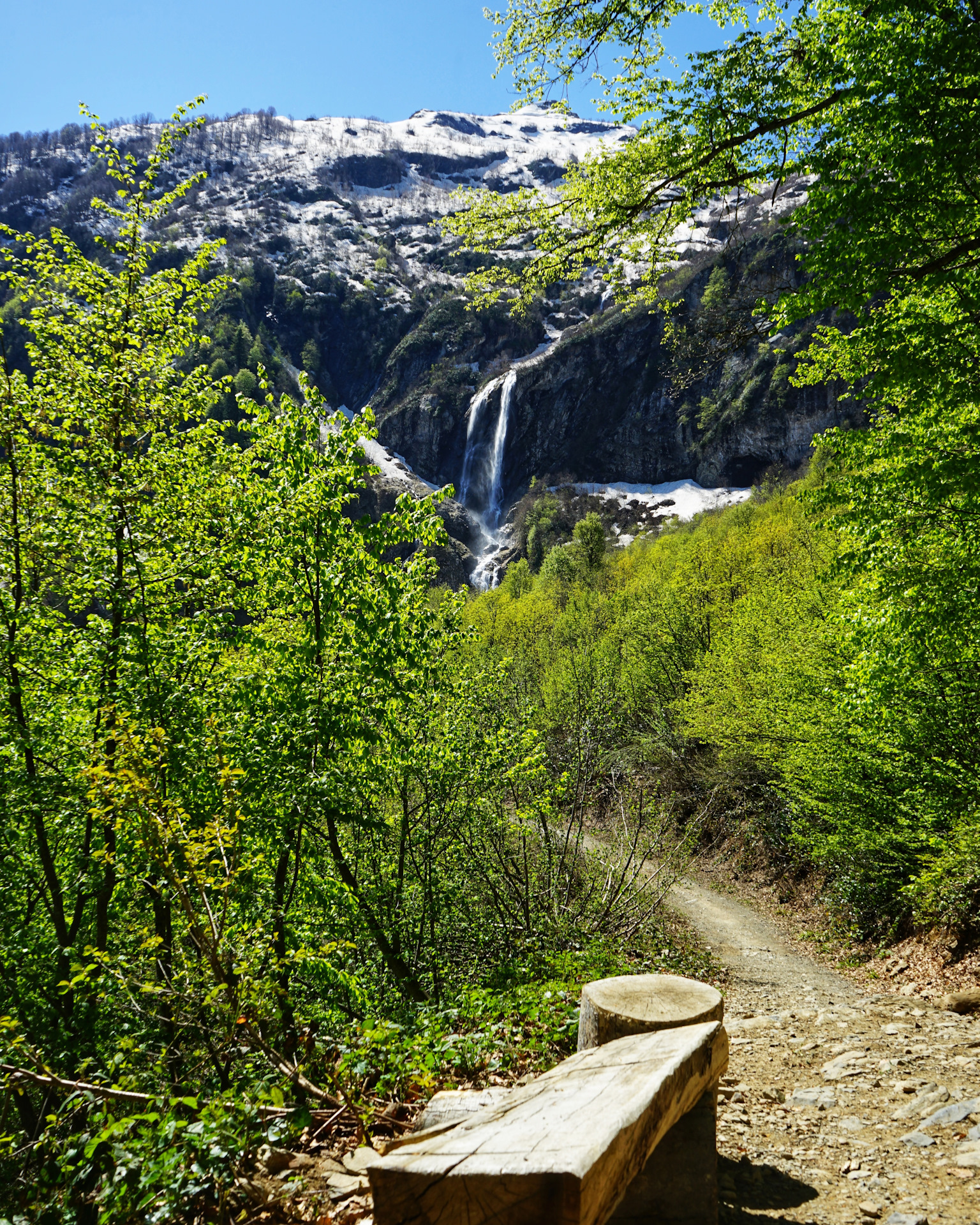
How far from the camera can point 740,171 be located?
6.25 meters

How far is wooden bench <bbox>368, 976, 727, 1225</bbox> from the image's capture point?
166 cm

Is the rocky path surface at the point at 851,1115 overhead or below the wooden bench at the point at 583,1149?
below

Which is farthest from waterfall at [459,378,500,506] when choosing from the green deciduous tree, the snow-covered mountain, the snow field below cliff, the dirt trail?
the green deciduous tree

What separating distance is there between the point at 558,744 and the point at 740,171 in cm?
1530

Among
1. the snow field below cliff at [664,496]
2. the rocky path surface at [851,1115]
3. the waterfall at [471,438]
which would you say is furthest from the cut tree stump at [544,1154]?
the waterfall at [471,438]

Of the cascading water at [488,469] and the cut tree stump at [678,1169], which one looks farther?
the cascading water at [488,469]

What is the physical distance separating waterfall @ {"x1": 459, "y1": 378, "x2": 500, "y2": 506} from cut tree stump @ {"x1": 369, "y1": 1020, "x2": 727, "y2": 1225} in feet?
319

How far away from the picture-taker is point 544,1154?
68.5 inches

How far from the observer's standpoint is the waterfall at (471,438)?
10088cm

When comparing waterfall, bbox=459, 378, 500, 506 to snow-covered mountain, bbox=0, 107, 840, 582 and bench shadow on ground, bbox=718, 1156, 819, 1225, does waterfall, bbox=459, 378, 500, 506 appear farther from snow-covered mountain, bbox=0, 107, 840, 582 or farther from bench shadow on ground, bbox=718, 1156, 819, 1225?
bench shadow on ground, bbox=718, 1156, 819, 1225

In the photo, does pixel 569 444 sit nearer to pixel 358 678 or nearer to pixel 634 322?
pixel 634 322

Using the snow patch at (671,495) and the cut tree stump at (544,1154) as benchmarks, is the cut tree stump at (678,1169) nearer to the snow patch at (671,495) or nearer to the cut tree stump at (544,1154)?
the cut tree stump at (544,1154)

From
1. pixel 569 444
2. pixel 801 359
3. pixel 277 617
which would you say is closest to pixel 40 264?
pixel 277 617

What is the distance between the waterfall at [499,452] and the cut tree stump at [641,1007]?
91.1 metres
